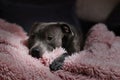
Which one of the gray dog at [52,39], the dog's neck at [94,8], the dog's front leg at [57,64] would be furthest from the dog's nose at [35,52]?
the dog's neck at [94,8]

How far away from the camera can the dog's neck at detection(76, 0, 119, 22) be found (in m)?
3.36

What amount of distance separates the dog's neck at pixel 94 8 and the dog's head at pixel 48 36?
108 centimetres

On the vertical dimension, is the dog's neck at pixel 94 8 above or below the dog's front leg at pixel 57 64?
above

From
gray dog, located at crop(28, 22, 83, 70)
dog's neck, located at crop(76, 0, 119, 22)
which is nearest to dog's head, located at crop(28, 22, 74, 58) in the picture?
gray dog, located at crop(28, 22, 83, 70)

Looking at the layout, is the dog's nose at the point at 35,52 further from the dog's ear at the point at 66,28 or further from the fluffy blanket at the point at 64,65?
the dog's ear at the point at 66,28

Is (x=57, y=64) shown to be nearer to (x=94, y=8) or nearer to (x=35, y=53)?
(x=35, y=53)

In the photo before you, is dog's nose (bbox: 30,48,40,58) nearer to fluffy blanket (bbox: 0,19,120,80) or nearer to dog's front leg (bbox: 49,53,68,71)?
fluffy blanket (bbox: 0,19,120,80)

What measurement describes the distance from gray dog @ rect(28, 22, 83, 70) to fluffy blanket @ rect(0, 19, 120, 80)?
7cm

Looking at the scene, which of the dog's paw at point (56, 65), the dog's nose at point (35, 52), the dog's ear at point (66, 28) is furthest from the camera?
the dog's ear at point (66, 28)

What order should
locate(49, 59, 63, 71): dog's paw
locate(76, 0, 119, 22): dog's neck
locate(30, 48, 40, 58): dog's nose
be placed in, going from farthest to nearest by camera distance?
locate(76, 0, 119, 22): dog's neck, locate(30, 48, 40, 58): dog's nose, locate(49, 59, 63, 71): dog's paw

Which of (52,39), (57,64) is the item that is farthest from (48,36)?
(57,64)

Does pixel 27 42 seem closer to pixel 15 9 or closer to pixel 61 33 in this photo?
pixel 61 33

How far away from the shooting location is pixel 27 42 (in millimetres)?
2297

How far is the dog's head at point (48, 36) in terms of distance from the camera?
2.18 metres
